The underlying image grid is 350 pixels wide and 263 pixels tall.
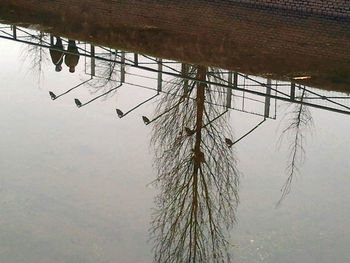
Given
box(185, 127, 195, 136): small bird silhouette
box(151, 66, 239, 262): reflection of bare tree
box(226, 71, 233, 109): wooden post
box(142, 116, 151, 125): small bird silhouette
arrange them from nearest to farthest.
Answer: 1. box(151, 66, 239, 262): reflection of bare tree
2. box(185, 127, 195, 136): small bird silhouette
3. box(142, 116, 151, 125): small bird silhouette
4. box(226, 71, 233, 109): wooden post

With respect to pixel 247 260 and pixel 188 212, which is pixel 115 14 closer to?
pixel 188 212

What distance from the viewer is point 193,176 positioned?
8109 mm

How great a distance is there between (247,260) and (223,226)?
27.3 inches

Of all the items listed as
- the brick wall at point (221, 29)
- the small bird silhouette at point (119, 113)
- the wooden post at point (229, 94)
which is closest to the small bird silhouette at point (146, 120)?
the small bird silhouette at point (119, 113)

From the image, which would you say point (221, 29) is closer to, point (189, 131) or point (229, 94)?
point (229, 94)

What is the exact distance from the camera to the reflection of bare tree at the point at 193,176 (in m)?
6.46

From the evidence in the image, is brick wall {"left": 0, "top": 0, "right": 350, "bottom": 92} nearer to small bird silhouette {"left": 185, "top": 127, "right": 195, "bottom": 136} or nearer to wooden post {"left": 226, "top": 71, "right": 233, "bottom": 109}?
wooden post {"left": 226, "top": 71, "right": 233, "bottom": 109}

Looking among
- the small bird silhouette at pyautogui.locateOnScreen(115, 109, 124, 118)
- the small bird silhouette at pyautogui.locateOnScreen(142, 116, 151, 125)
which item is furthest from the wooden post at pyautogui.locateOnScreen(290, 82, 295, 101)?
the small bird silhouette at pyautogui.locateOnScreen(115, 109, 124, 118)

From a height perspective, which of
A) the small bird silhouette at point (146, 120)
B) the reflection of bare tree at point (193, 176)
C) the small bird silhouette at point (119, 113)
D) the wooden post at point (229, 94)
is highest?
the wooden post at point (229, 94)

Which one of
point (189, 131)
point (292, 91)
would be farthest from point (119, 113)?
point (292, 91)

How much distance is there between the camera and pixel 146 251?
20.4 ft

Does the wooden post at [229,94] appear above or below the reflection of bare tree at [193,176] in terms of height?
above

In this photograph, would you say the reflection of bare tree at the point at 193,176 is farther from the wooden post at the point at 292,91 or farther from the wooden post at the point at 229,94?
the wooden post at the point at 292,91

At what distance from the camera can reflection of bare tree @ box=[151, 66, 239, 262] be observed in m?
6.46
